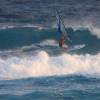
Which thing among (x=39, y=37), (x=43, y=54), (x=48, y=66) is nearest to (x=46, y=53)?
(x=43, y=54)

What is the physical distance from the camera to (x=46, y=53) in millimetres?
27234

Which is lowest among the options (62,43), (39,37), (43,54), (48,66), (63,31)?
(48,66)

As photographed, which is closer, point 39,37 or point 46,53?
point 46,53

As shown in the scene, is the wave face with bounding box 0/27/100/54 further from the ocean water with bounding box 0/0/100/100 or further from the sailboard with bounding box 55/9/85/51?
the sailboard with bounding box 55/9/85/51

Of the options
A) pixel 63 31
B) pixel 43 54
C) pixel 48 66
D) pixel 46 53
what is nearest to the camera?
pixel 48 66

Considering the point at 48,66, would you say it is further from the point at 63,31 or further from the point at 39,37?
the point at 39,37

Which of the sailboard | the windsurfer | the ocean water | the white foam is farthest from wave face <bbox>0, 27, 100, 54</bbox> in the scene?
the white foam

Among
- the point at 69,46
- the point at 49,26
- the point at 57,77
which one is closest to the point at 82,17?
the point at 49,26

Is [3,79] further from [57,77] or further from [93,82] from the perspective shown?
[93,82]

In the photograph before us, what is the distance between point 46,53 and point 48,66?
3.02m

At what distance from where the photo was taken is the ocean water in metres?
19.7

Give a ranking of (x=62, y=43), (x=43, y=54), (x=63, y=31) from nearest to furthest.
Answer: (x=63, y=31) → (x=62, y=43) → (x=43, y=54)

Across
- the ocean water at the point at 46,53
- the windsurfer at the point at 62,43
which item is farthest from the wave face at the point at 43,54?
the windsurfer at the point at 62,43

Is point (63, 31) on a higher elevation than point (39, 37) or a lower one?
lower
